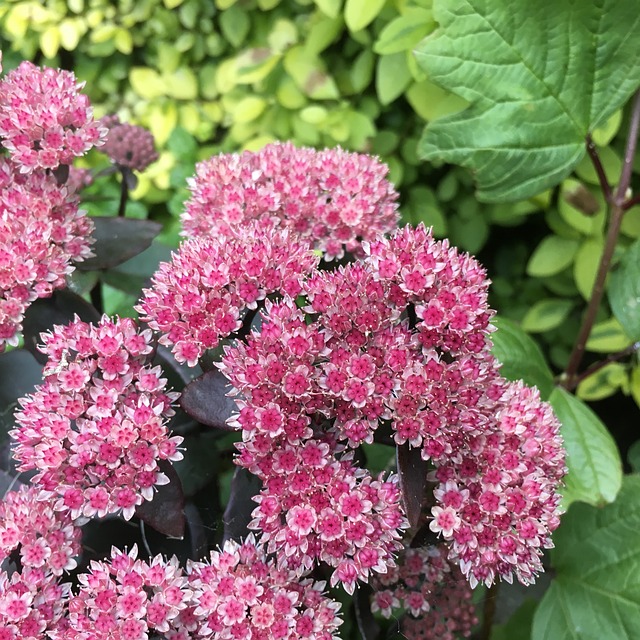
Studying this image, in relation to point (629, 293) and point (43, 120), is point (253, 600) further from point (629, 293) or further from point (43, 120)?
point (629, 293)

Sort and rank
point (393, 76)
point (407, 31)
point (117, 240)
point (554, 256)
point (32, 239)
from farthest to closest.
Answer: point (554, 256) → point (393, 76) → point (407, 31) → point (117, 240) → point (32, 239)

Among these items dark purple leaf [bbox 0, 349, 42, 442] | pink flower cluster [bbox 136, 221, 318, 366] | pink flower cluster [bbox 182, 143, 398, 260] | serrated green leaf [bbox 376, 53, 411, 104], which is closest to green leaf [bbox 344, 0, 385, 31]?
serrated green leaf [bbox 376, 53, 411, 104]

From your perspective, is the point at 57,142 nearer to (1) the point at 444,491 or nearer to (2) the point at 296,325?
(2) the point at 296,325

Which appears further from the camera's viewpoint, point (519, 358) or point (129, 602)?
point (519, 358)

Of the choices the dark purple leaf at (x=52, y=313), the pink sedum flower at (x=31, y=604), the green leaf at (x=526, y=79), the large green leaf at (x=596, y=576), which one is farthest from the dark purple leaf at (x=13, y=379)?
the large green leaf at (x=596, y=576)

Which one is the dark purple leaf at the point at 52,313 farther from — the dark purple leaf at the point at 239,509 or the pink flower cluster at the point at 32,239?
the dark purple leaf at the point at 239,509

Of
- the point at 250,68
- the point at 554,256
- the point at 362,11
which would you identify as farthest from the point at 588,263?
the point at 250,68

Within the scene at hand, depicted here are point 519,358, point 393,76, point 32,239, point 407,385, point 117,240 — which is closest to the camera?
point 407,385
